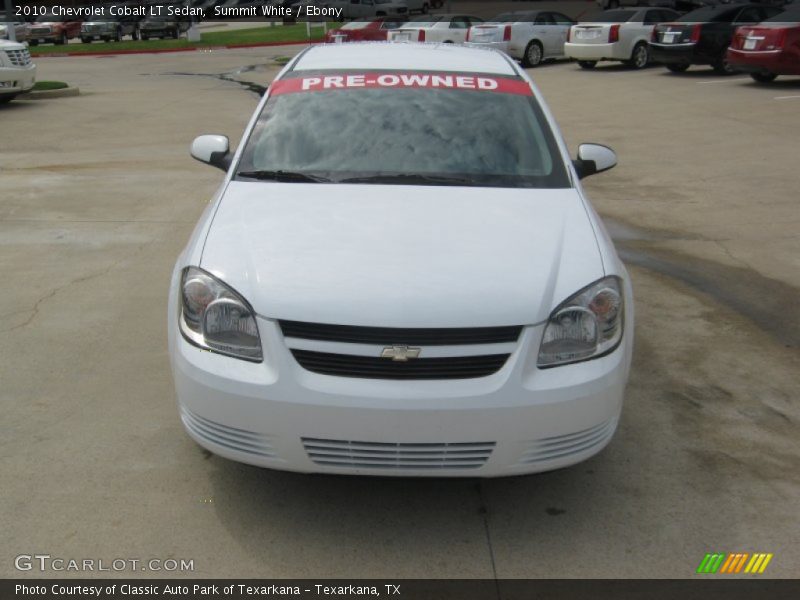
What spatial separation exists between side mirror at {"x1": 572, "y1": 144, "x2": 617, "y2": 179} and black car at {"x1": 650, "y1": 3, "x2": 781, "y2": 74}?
17045 mm

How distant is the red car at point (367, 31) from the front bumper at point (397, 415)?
27511mm

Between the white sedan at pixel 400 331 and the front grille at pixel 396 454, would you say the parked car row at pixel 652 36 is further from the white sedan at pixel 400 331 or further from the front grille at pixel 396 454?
the front grille at pixel 396 454

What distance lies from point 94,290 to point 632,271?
3.89 m

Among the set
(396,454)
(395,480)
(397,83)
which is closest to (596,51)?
(397,83)

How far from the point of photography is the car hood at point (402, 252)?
3.50m

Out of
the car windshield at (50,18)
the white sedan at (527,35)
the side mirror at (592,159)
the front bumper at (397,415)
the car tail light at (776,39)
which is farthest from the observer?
the car windshield at (50,18)

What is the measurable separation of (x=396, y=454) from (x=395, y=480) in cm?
A: 68

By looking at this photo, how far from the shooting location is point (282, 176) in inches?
183

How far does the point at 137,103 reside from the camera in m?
18.2

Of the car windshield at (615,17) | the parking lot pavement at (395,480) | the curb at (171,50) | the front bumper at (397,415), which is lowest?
the curb at (171,50)

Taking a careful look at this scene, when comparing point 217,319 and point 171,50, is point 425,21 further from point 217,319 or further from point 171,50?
point 217,319

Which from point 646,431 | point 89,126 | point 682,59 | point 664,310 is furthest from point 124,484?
point 682,59

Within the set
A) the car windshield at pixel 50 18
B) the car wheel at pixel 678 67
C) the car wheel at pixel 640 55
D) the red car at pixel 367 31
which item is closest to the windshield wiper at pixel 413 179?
the car wheel at pixel 678 67

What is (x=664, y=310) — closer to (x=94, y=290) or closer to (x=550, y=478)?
(x=550, y=478)
